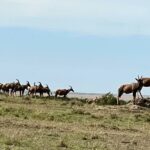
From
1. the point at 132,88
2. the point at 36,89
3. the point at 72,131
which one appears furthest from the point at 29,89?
the point at 72,131

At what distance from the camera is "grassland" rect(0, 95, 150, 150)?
2219cm

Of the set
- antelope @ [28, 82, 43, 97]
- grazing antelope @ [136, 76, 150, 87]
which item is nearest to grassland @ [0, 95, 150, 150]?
grazing antelope @ [136, 76, 150, 87]

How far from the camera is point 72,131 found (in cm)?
2745

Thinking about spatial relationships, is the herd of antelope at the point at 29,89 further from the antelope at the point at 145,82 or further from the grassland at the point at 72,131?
the grassland at the point at 72,131

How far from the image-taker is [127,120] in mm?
36469

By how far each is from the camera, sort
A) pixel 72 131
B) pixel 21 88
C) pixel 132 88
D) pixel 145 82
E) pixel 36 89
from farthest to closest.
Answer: pixel 21 88 → pixel 36 89 → pixel 132 88 → pixel 145 82 → pixel 72 131

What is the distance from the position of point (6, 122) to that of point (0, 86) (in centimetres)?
5558

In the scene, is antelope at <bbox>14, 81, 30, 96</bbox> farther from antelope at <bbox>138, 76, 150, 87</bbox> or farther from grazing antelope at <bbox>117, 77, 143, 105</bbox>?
antelope at <bbox>138, 76, 150, 87</bbox>

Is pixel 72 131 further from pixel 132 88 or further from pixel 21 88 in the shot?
pixel 21 88

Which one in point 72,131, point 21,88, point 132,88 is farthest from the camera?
point 21,88

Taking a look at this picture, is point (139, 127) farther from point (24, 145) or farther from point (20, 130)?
point (24, 145)

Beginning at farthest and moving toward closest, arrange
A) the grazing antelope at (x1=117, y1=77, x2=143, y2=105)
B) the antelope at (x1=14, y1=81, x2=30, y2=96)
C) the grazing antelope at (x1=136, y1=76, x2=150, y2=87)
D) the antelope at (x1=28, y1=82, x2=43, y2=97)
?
the antelope at (x1=14, y1=81, x2=30, y2=96)
the antelope at (x1=28, y1=82, x2=43, y2=97)
the grazing antelope at (x1=117, y1=77, x2=143, y2=105)
the grazing antelope at (x1=136, y1=76, x2=150, y2=87)

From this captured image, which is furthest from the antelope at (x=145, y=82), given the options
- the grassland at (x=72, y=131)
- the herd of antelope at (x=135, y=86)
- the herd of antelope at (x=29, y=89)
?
the herd of antelope at (x=29, y=89)

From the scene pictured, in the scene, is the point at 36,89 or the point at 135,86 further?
the point at 36,89
